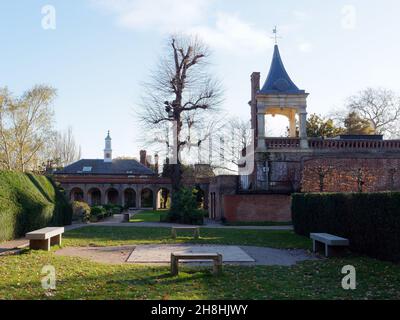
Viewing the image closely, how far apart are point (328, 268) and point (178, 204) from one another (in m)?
17.9

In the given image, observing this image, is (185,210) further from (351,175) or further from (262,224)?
(351,175)

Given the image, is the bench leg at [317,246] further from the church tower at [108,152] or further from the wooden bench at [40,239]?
the church tower at [108,152]

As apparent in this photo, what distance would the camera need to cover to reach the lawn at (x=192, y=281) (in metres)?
7.45

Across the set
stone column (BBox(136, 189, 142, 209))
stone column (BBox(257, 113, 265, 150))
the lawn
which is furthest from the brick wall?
stone column (BBox(136, 189, 142, 209))

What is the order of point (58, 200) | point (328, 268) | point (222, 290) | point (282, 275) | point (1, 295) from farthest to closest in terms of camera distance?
1. point (58, 200)
2. point (328, 268)
3. point (282, 275)
4. point (222, 290)
5. point (1, 295)

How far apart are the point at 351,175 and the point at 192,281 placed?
19.1 meters

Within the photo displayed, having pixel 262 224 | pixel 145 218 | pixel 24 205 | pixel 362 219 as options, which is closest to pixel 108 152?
pixel 145 218

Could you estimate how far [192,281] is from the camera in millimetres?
8680

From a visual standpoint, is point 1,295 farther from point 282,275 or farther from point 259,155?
point 259,155

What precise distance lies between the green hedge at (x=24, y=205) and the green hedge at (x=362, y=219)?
10349mm

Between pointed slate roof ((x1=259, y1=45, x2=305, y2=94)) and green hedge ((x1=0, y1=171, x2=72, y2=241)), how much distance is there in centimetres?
1397

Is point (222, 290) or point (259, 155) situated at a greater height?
point (259, 155)

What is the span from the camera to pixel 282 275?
9.57 m
